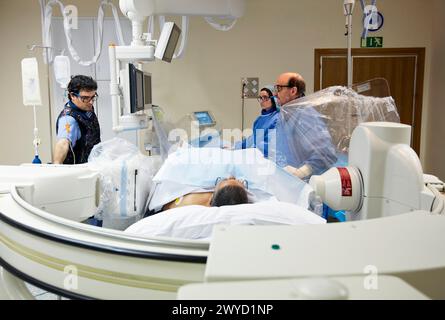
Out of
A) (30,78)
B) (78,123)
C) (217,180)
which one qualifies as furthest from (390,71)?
(30,78)

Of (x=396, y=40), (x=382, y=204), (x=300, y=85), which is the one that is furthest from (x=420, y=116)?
(x=382, y=204)

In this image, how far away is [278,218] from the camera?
1.55m

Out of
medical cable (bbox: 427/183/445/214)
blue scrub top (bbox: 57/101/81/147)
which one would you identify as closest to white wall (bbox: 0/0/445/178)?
blue scrub top (bbox: 57/101/81/147)

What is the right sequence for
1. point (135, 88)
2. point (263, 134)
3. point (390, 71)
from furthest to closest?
point (390, 71)
point (263, 134)
point (135, 88)

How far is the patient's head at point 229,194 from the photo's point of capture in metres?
1.94

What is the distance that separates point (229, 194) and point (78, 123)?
1446mm

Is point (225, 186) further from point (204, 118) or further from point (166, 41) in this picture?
point (204, 118)

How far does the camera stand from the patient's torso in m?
2.11

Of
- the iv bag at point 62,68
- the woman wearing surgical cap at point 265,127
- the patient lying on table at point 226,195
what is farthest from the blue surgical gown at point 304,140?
the iv bag at point 62,68

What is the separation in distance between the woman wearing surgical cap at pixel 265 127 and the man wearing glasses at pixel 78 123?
3.53 ft

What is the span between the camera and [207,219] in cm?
153

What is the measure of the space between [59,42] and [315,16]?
315 cm
